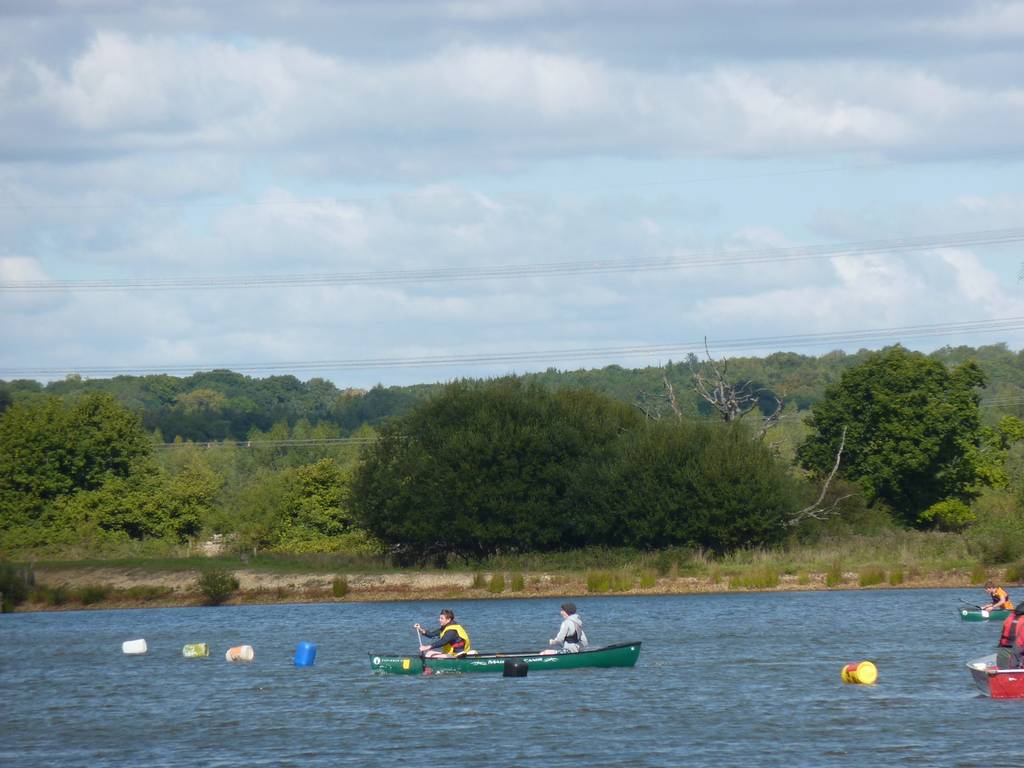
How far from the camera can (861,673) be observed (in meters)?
35.8

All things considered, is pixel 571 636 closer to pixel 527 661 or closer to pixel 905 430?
pixel 527 661

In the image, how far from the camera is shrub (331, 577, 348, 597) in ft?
245

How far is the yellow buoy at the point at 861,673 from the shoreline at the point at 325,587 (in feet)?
111

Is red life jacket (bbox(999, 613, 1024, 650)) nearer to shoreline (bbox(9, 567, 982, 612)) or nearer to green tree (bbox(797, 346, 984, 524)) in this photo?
shoreline (bbox(9, 567, 982, 612))

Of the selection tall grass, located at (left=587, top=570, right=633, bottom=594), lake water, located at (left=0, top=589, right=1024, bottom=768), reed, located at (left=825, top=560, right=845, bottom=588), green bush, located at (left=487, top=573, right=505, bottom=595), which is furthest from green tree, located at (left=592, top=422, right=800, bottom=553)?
lake water, located at (left=0, top=589, right=1024, bottom=768)

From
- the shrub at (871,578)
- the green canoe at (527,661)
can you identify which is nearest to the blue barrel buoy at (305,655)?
the green canoe at (527,661)

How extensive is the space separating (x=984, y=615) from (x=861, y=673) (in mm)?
15136

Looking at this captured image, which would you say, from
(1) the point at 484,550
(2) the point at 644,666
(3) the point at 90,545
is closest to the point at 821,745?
(2) the point at 644,666

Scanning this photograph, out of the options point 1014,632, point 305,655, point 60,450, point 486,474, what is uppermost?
point 60,450

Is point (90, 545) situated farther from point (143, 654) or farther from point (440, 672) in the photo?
point (440, 672)

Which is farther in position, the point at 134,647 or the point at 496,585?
the point at 496,585

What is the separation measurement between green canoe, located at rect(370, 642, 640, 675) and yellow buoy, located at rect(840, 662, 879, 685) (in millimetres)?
5614

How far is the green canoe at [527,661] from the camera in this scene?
127ft

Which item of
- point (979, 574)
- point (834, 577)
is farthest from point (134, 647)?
point (979, 574)
